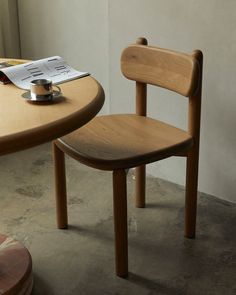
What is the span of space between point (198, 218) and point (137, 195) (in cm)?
27

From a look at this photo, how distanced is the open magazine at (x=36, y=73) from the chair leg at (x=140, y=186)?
2.13ft

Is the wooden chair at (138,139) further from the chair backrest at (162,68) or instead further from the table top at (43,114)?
the table top at (43,114)

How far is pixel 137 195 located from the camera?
212 cm

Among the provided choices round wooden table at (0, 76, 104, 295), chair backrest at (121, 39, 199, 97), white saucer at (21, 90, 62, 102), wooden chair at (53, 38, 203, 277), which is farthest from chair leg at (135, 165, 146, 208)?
white saucer at (21, 90, 62, 102)

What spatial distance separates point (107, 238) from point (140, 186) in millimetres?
283

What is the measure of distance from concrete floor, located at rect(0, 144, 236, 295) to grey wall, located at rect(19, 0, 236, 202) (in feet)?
0.56

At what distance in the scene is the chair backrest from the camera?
Answer: 167 centimetres

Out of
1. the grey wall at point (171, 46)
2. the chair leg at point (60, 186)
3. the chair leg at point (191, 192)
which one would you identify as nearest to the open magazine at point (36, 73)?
the chair leg at point (60, 186)

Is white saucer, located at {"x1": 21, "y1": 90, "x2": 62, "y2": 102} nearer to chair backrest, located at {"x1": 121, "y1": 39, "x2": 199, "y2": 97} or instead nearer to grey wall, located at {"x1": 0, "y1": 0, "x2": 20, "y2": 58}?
chair backrest, located at {"x1": 121, "y1": 39, "x2": 199, "y2": 97}

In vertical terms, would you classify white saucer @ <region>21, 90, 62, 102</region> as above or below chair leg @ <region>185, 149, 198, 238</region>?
above

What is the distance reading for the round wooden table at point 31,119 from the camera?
3.47ft

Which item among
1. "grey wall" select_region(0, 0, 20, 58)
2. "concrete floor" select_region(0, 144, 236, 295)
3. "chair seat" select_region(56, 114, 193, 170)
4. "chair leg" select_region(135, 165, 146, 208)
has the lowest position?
"concrete floor" select_region(0, 144, 236, 295)

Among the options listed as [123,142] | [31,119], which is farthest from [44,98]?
[123,142]

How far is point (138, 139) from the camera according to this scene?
1.71m
